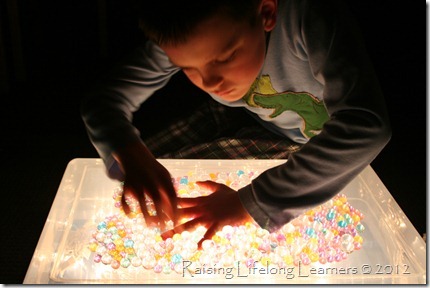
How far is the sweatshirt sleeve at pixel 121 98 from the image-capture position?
720mm

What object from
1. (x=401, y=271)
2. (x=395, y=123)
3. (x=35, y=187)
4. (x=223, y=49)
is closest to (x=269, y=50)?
(x=223, y=49)

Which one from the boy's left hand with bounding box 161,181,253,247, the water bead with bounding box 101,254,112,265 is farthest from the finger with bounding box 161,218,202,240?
the water bead with bounding box 101,254,112,265

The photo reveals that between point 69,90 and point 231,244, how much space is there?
56 centimetres

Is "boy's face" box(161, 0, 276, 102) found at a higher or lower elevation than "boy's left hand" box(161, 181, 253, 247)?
higher

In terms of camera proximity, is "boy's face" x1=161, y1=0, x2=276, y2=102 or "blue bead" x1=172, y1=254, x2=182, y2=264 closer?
"boy's face" x1=161, y1=0, x2=276, y2=102

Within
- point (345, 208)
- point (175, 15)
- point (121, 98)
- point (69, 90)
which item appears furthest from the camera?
point (69, 90)

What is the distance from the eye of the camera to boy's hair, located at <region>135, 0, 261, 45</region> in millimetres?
540

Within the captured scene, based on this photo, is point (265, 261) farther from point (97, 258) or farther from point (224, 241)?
point (97, 258)

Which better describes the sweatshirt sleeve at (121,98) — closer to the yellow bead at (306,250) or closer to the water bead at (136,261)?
the water bead at (136,261)

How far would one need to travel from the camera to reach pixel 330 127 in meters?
0.61

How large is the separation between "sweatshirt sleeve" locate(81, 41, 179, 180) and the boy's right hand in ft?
0.07

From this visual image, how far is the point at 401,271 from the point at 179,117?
1.76 ft

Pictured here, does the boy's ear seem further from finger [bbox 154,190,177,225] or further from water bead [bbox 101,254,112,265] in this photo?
water bead [bbox 101,254,112,265]

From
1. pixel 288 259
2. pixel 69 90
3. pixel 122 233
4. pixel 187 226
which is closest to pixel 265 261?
pixel 288 259
